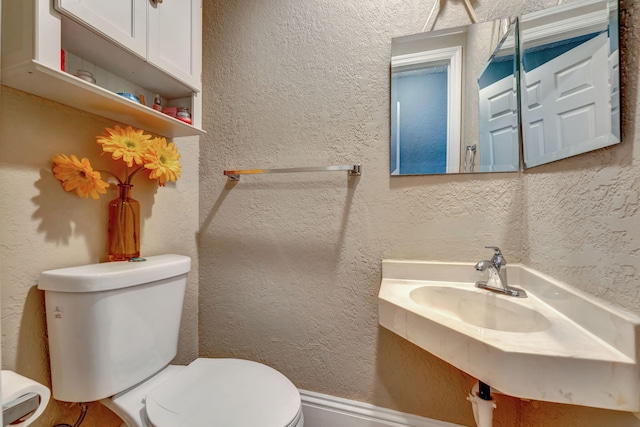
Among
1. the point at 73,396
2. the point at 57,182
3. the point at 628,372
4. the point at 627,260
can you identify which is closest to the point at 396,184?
the point at 627,260

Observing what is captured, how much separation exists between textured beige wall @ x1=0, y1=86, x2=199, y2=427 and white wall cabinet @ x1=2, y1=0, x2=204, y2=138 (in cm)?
7

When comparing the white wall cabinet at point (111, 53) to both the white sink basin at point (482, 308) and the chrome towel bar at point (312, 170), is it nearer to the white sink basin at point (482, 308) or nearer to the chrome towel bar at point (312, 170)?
the chrome towel bar at point (312, 170)

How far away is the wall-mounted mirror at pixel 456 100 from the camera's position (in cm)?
100

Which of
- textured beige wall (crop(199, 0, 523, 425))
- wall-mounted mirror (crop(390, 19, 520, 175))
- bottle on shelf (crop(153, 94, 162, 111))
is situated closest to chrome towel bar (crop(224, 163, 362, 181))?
textured beige wall (crop(199, 0, 523, 425))

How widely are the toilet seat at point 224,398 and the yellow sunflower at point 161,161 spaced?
66 centimetres

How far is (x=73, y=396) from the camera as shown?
775 mm

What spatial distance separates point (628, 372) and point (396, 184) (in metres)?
0.76

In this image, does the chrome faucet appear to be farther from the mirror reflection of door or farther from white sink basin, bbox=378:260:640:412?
the mirror reflection of door

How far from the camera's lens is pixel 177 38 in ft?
3.21

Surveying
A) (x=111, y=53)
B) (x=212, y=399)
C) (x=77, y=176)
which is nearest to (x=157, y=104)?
(x=111, y=53)

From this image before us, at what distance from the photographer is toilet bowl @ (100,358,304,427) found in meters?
0.71

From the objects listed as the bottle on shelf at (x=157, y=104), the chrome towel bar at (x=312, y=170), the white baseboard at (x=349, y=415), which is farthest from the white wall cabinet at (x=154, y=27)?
the white baseboard at (x=349, y=415)

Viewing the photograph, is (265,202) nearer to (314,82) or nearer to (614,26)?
(314,82)

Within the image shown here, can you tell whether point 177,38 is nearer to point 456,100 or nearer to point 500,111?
point 456,100
